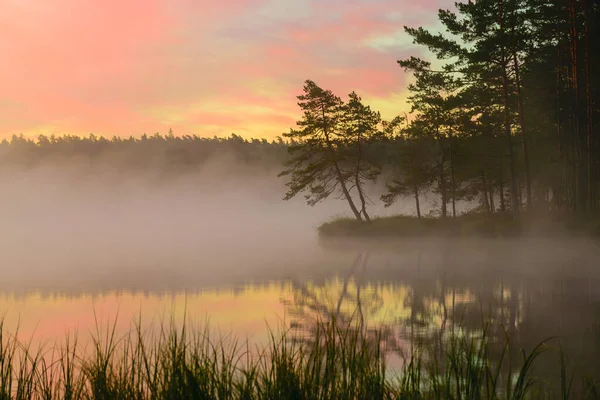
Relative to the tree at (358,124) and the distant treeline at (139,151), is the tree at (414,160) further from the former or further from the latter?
the distant treeline at (139,151)

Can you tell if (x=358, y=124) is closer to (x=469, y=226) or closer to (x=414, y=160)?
(x=414, y=160)

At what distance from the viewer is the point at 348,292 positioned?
19703mm

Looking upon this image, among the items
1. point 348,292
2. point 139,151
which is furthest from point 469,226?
point 139,151

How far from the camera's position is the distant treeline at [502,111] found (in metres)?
33.0

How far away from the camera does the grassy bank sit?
32.8 metres

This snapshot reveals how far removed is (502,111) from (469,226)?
9812mm

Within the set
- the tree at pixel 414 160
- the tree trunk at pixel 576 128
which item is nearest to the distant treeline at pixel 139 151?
the tree at pixel 414 160

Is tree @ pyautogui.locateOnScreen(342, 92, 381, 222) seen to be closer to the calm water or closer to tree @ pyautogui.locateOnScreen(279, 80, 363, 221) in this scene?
tree @ pyautogui.locateOnScreen(279, 80, 363, 221)

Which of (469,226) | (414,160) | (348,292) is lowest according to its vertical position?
(348,292)

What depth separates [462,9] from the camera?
116ft

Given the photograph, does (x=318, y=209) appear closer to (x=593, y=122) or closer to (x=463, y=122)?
(x=463, y=122)

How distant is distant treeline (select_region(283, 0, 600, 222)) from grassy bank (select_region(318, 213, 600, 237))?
86cm

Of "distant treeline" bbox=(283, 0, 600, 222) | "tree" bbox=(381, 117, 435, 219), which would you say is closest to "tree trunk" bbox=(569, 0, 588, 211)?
"distant treeline" bbox=(283, 0, 600, 222)

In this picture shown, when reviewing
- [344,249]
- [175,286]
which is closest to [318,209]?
[344,249]
